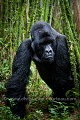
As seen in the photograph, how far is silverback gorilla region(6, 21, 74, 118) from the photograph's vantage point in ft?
16.3

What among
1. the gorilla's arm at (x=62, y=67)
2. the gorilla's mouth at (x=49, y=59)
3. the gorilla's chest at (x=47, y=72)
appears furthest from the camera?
the gorilla's chest at (x=47, y=72)

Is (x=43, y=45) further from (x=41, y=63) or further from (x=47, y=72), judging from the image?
(x=47, y=72)

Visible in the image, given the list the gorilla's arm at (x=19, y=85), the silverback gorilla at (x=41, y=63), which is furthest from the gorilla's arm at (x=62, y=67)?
Result: the gorilla's arm at (x=19, y=85)

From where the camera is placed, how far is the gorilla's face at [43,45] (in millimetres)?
4944

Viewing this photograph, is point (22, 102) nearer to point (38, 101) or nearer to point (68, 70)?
point (38, 101)

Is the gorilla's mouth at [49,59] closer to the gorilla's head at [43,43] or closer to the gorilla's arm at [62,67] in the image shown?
the gorilla's head at [43,43]

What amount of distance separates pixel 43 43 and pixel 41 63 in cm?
35

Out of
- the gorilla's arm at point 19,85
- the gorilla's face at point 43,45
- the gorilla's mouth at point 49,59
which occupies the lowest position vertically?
the gorilla's arm at point 19,85

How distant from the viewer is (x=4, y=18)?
7.09 m

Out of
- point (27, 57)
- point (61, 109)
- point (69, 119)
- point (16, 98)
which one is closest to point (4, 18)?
point (27, 57)

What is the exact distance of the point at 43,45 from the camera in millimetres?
5074

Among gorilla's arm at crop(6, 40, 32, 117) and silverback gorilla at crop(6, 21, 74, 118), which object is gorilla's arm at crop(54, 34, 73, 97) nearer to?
silverback gorilla at crop(6, 21, 74, 118)

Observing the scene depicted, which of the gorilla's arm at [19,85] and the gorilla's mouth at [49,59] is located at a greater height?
the gorilla's mouth at [49,59]

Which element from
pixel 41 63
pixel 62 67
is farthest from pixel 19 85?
pixel 62 67
